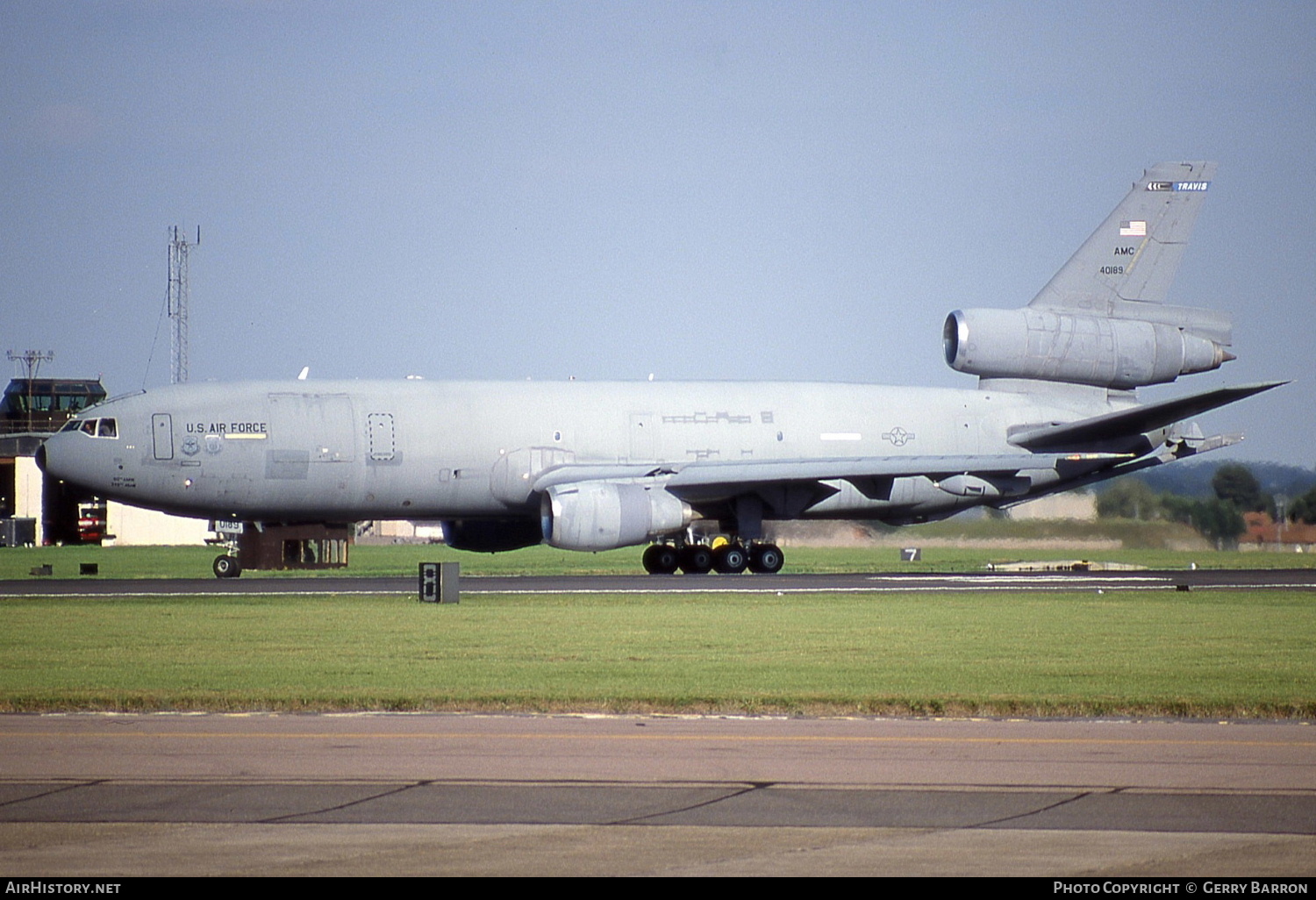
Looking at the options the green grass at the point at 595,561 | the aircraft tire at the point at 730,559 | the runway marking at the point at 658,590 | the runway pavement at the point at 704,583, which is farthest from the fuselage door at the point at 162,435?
the aircraft tire at the point at 730,559

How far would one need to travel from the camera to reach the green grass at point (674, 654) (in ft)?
48.6

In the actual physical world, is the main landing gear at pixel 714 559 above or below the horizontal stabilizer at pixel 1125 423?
below

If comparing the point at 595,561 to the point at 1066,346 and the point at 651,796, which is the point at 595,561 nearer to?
the point at 1066,346

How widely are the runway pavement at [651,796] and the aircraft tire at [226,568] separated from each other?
2469 cm

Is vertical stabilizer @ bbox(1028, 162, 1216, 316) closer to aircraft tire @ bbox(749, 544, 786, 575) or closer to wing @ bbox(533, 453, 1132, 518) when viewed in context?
wing @ bbox(533, 453, 1132, 518)

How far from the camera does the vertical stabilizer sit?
43250 mm

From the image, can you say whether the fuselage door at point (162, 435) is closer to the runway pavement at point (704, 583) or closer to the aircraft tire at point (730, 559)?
the runway pavement at point (704, 583)

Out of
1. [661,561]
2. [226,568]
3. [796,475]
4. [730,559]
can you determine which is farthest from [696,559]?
[226,568]

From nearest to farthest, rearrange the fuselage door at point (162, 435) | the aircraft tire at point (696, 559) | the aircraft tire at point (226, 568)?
the fuselage door at point (162, 435) → the aircraft tire at point (226, 568) → the aircraft tire at point (696, 559)

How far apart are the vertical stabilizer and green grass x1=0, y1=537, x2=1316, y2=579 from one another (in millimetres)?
7669

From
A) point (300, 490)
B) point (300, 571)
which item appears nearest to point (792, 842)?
point (300, 490)

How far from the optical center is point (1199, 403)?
129ft

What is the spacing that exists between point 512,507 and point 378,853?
31415 mm
